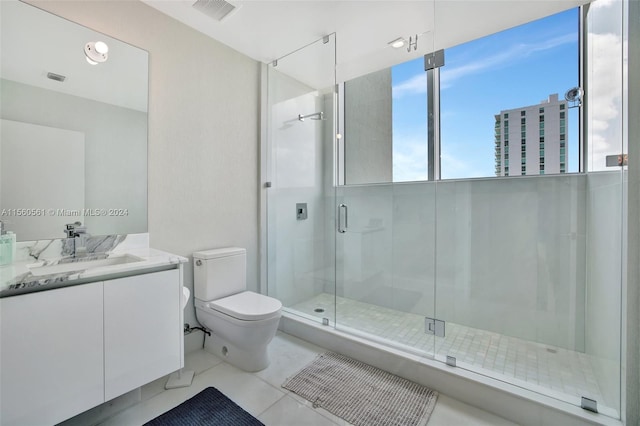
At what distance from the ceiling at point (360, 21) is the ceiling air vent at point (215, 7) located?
0.04 metres

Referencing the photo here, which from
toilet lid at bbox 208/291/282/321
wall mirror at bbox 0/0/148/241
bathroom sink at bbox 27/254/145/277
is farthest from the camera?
toilet lid at bbox 208/291/282/321

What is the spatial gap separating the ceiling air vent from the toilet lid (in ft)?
6.47

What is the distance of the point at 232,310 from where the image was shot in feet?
5.94

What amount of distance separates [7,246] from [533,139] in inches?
129

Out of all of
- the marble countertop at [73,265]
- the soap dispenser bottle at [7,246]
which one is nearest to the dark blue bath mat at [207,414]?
the marble countertop at [73,265]

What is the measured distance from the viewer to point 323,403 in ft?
5.16

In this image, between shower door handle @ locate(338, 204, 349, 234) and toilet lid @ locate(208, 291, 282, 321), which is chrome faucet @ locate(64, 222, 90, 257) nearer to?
toilet lid @ locate(208, 291, 282, 321)

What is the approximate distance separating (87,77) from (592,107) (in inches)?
121

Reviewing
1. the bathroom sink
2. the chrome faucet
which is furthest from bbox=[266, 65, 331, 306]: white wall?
the chrome faucet

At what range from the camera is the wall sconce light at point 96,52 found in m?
1.65

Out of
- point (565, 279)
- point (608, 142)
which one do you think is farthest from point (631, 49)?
point (565, 279)

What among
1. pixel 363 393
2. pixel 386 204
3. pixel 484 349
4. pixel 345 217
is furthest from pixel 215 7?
pixel 484 349

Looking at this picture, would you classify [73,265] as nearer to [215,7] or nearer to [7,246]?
[7,246]

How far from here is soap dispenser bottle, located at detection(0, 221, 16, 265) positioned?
4.31 ft
